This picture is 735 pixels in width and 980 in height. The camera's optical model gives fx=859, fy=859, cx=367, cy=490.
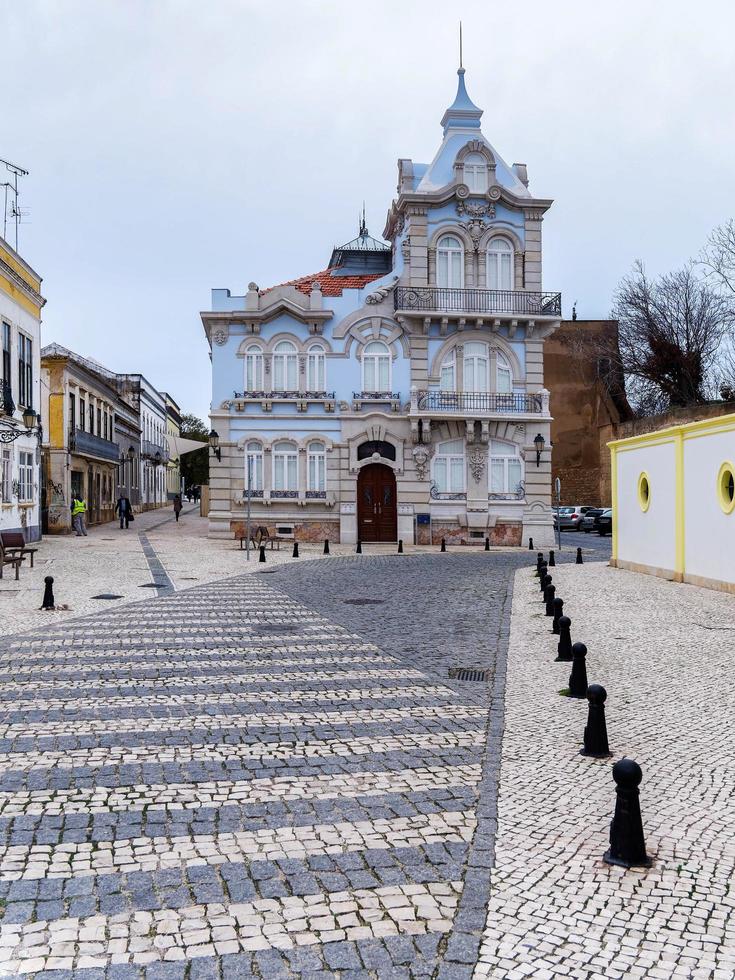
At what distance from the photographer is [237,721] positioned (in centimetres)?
717

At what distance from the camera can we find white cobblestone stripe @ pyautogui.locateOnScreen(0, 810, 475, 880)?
4422 mm

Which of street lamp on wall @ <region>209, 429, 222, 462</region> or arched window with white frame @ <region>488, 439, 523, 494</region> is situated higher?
street lamp on wall @ <region>209, 429, 222, 462</region>

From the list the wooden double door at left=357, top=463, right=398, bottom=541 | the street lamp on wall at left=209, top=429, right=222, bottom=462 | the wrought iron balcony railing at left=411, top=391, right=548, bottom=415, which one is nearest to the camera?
the street lamp on wall at left=209, top=429, right=222, bottom=462

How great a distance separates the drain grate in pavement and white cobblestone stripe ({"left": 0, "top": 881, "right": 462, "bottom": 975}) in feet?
16.0

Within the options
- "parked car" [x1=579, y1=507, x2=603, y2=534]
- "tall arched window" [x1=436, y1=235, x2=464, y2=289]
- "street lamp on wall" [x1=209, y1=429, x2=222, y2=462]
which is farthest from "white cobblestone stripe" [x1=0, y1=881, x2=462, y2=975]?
"parked car" [x1=579, y1=507, x2=603, y2=534]

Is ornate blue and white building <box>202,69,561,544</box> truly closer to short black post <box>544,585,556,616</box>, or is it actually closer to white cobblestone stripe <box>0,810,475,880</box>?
short black post <box>544,585,556,616</box>

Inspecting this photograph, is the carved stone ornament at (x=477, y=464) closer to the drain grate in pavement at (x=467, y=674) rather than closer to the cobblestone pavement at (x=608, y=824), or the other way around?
the cobblestone pavement at (x=608, y=824)

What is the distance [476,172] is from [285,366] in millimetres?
9629

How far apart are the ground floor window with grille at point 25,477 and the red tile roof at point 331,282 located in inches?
397

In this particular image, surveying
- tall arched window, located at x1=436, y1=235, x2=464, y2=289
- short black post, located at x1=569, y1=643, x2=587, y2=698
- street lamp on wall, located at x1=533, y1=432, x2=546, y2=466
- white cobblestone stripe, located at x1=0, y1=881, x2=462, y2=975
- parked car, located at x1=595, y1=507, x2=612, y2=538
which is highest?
tall arched window, located at x1=436, y1=235, x2=464, y2=289

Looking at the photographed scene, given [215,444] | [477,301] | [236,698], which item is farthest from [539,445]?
[236,698]

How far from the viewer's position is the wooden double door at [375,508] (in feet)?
99.9

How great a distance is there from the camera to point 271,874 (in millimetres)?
4336

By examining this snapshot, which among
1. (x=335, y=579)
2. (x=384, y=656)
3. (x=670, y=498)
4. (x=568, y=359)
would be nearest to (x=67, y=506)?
(x=335, y=579)
